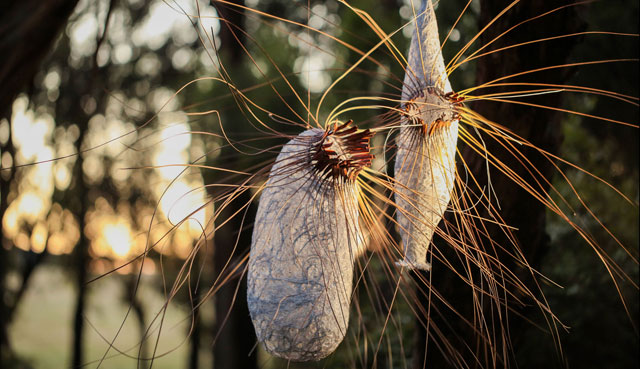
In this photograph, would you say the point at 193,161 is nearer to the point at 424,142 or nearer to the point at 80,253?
the point at 424,142

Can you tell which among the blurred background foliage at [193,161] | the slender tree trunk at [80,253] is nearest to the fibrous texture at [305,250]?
the blurred background foliage at [193,161]

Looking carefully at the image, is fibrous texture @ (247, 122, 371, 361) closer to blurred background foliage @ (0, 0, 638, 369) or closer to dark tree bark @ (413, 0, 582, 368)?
blurred background foliage @ (0, 0, 638, 369)

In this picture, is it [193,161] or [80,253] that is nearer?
[193,161]

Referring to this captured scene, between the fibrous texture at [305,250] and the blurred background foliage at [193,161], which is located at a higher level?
the blurred background foliage at [193,161]

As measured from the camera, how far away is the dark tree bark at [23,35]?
1.24 ft

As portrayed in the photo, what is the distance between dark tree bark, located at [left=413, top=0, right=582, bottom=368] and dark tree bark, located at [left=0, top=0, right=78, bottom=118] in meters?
0.42

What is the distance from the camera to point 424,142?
0.41m

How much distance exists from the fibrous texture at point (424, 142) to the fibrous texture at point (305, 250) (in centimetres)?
5

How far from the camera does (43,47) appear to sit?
40cm

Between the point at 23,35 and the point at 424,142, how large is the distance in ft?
0.98

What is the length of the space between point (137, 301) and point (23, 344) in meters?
2.22

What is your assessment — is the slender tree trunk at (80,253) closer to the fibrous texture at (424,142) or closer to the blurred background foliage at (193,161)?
the blurred background foliage at (193,161)

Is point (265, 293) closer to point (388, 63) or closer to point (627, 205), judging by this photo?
point (388, 63)

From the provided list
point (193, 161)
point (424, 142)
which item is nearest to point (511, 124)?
point (424, 142)
